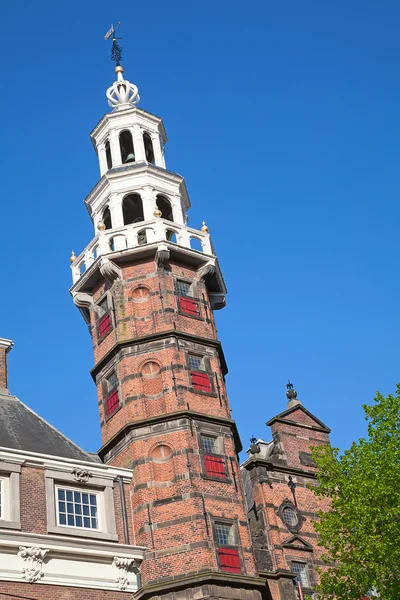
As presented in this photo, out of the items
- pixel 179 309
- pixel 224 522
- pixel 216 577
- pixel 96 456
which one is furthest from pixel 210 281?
pixel 216 577

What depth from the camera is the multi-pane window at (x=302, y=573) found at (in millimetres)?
35969

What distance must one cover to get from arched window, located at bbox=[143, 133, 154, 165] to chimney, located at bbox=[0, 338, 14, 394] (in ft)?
50.8

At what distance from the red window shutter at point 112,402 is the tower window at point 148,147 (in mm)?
14714

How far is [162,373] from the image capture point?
35.2m

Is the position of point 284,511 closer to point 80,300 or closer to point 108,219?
point 80,300

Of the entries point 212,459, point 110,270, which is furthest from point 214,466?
point 110,270

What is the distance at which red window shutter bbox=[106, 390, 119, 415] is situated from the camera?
3584cm

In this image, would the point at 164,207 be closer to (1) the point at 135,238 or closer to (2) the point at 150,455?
(1) the point at 135,238

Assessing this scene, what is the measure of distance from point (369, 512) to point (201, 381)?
9.41 metres

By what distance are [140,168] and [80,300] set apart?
7.45 metres

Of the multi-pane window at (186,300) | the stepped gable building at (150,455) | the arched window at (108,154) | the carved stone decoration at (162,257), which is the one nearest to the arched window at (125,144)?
the stepped gable building at (150,455)

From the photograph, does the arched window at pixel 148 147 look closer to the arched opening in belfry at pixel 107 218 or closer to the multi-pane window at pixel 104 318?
the arched opening in belfry at pixel 107 218

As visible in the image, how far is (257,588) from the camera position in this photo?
101ft

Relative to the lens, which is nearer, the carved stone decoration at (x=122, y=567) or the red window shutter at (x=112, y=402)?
the carved stone decoration at (x=122, y=567)
